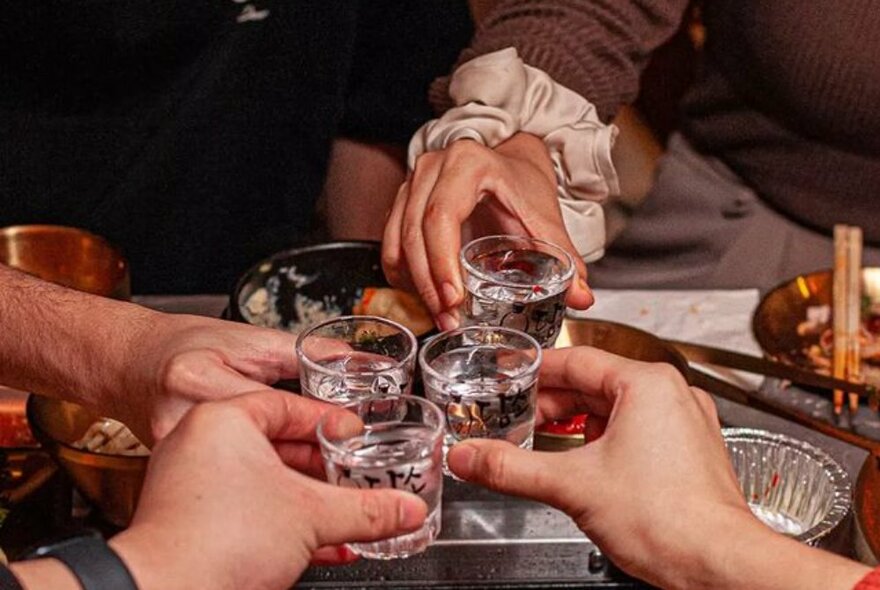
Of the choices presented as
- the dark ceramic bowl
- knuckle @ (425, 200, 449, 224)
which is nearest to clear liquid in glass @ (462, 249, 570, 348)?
knuckle @ (425, 200, 449, 224)

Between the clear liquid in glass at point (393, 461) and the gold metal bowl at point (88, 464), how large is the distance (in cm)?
37

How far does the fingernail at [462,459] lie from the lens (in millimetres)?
1378

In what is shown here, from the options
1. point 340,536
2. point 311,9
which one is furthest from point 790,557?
point 311,9

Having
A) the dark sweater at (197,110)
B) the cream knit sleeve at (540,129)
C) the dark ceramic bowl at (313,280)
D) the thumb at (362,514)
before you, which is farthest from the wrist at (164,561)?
the dark sweater at (197,110)

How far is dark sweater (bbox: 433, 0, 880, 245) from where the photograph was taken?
8.11 feet

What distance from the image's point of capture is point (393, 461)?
1319 mm

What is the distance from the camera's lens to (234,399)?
1.33 metres

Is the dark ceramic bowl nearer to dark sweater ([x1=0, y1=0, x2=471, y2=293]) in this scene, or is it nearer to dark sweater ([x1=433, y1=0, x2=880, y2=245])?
dark sweater ([x1=433, y1=0, x2=880, y2=245])

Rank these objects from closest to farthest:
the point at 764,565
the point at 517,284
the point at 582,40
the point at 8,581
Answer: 1. the point at 8,581
2. the point at 764,565
3. the point at 517,284
4. the point at 582,40

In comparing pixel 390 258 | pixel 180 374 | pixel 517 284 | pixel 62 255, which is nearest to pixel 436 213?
pixel 390 258

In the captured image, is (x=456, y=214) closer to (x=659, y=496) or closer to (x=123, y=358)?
(x=123, y=358)

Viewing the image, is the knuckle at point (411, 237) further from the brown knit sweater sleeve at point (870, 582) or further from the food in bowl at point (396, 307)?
the brown knit sweater sleeve at point (870, 582)

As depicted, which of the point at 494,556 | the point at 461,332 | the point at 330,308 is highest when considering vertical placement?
the point at 461,332

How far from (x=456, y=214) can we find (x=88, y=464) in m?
0.65
